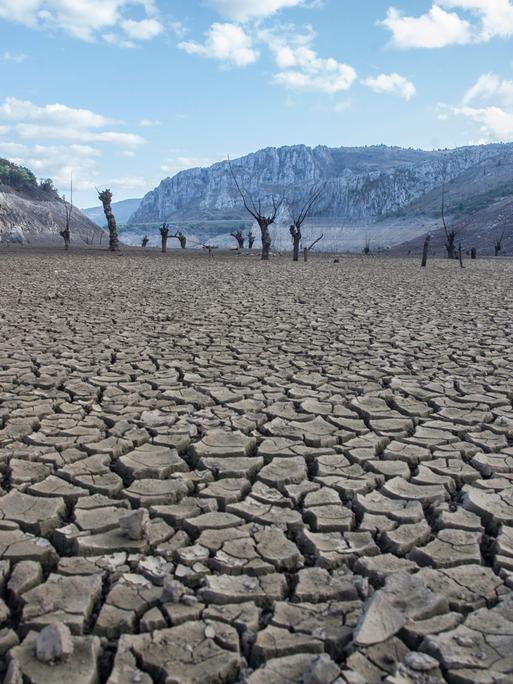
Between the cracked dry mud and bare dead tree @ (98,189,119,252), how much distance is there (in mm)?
25172

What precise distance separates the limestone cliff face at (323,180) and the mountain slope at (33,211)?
67638 millimetres

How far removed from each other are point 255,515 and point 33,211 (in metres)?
65.0

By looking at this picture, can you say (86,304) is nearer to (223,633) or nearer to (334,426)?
(334,426)

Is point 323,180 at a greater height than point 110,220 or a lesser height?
greater

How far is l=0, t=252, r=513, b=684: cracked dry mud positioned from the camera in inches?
68.7

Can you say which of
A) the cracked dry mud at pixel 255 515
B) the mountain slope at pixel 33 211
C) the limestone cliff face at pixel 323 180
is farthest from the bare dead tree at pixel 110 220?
the limestone cliff face at pixel 323 180

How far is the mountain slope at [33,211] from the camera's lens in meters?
56.2

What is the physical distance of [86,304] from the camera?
371 inches

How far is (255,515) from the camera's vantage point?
258 cm

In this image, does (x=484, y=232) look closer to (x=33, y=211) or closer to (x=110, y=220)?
(x=110, y=220)

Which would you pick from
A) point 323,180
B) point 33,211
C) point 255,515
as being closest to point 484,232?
point 33,211

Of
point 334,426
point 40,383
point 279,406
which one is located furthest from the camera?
point 40,383

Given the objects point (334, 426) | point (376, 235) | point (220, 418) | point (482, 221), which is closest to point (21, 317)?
point (220, 418)

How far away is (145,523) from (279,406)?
1913 mm
